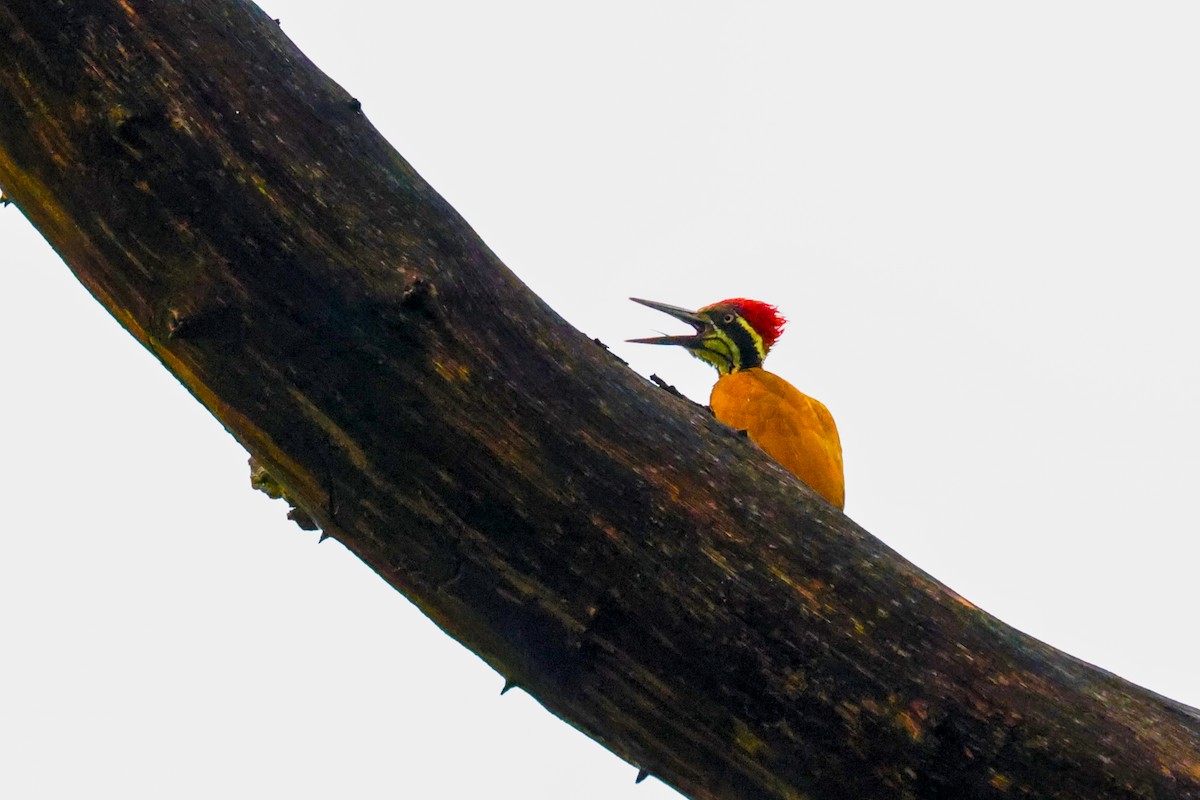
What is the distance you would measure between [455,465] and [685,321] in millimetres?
5513

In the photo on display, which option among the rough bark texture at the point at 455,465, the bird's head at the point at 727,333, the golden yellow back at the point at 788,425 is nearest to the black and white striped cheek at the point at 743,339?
the bird's head at the point at 727,333

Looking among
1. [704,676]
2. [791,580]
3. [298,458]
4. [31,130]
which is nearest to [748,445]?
[791,580]

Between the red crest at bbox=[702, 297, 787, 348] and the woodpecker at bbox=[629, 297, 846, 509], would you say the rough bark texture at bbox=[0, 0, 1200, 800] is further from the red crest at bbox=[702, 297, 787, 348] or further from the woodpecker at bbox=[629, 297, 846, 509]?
the red crest at bbox=[702, 297, 787, 348]

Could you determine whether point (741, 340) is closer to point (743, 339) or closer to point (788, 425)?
point (743, 339)

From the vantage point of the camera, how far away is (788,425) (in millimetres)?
6383

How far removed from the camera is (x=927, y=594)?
2992mm

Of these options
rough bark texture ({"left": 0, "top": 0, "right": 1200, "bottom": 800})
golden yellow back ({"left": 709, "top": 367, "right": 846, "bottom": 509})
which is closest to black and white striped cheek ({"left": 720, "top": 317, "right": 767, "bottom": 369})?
golden yellow back ({"left": 709, "top": 367, "right": 846, "bottom": 509})

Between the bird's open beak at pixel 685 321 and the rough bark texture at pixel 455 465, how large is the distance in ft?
16.8

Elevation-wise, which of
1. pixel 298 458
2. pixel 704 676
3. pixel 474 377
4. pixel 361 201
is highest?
pixel 361 201

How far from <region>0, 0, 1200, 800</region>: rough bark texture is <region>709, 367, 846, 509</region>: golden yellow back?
3.22 metres

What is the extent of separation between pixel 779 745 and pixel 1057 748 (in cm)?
66

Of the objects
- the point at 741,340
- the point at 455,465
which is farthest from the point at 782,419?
the point at 455,465

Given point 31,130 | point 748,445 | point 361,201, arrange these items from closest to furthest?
point 31,130, point 361,201, point 748,445

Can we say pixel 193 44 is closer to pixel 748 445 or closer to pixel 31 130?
pixel 31 130
